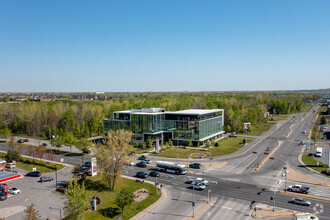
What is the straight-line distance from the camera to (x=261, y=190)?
55.9 meters

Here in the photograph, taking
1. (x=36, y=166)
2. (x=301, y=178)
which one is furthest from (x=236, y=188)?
(x=36, y=166)

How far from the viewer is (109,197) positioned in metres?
53.9

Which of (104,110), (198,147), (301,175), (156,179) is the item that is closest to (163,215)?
(156,179)

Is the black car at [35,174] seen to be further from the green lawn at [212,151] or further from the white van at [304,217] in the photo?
the white van at [304,217]

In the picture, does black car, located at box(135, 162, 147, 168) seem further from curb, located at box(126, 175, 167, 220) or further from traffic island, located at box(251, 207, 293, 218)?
traffic island, located at box(251, 207, 293, 218)

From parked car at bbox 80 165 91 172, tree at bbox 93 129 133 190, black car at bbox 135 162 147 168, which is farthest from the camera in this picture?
black car at bbox 135 162 147 168

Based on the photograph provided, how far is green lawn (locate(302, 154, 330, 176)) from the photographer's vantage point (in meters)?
70.5

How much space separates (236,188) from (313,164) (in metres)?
35.1

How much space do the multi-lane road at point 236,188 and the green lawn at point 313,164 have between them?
318 centimetres

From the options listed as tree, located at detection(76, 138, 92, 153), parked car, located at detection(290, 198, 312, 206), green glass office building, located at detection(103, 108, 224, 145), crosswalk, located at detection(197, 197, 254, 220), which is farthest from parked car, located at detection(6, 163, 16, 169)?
parked car, located at detection(290, 198, 312, 206)

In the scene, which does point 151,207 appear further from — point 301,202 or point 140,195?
point 301,202

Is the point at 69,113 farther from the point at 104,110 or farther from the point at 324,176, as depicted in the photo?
the point at 324,176

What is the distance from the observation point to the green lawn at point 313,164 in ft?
231

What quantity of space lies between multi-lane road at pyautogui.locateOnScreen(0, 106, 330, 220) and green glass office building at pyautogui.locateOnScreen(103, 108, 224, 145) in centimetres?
1996
